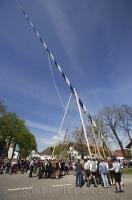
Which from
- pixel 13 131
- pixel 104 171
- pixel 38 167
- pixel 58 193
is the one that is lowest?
pixel 58 193

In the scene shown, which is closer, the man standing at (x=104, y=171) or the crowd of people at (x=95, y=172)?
the man standing at (x=104, y=171)

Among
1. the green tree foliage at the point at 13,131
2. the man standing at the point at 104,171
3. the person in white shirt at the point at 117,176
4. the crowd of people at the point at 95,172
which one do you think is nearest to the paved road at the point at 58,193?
the person in white shirt at the point at 117,176

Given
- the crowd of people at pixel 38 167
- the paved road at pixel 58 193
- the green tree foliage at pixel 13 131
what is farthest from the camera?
the green tree foliage at pixel 13 131

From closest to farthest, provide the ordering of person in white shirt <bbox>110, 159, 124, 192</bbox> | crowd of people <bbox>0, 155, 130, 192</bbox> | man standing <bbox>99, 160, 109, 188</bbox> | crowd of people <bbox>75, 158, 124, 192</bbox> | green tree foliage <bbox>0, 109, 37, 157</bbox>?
person in white shirt <bbox>110, 159, 124, 192</bbox>
crowd of people <bbox>0, 155, 130, 192</bbox>
man standing <bbox>99, 160, 109, 188</bbox>
crowd of people <bbox>75, 158, 124, 192</bbox>
green tree foliage <bbox>0, 109, 37, 157</bbox>

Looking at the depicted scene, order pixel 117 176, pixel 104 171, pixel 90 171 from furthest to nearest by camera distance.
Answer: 1. pixel 90 171
2. pixel 104 171
3. pixel 117 176

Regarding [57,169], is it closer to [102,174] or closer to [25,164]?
[102,174]

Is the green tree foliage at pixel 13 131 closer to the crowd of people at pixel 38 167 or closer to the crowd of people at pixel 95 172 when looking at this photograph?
the crowd of people at pixel 38 167

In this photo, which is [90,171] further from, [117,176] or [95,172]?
[117,176]

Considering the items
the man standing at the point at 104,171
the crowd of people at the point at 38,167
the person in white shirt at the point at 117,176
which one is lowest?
the person in white shirt at the point at 117,176

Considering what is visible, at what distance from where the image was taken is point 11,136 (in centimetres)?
8306

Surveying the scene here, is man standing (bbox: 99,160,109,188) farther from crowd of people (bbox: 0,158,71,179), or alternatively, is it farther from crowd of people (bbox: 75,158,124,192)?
crowd of people (bbox: 0,158,71,179)

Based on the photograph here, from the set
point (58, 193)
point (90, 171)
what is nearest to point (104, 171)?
point (90, 171)

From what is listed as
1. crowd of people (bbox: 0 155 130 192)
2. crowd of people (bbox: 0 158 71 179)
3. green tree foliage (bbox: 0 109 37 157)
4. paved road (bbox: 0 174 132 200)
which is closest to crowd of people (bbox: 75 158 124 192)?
crowd of people (bbox: 0 155 130 192)

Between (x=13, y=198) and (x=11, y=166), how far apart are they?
22.8 metres
